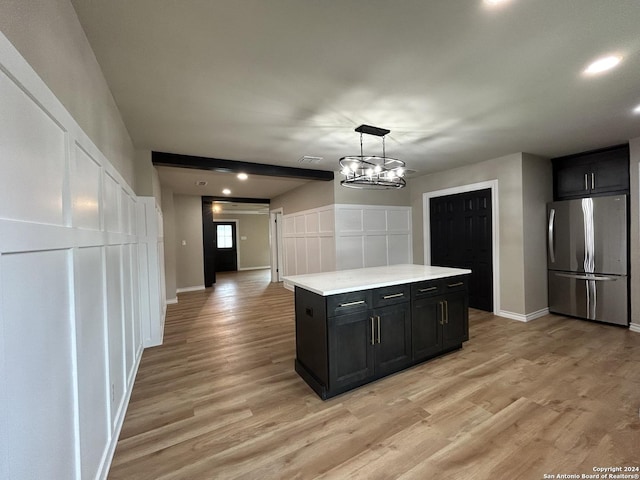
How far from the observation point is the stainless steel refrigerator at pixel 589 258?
3.54m

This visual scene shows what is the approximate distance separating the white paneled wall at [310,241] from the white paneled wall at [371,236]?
0.63 feet

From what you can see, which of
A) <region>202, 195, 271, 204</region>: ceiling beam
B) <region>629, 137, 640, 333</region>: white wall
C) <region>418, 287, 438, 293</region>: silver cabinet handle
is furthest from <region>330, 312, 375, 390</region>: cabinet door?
→ <region>202, 195, 271, 204</region>: ceiling beam

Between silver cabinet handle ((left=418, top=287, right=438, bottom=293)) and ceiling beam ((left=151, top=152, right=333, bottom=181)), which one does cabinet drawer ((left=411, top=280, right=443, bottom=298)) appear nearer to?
silver cabinet handle ((left=418, top=287, right=438, bottom=293))

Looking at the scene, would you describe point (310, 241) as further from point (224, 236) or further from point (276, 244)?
point (224, 236)

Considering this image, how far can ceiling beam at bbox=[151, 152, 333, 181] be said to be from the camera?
354 centimetres

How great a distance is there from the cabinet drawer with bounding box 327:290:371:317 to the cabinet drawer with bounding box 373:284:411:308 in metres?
0.09

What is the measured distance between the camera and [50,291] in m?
0.96

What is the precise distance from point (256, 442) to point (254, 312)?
121 inches

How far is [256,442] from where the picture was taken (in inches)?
68.5

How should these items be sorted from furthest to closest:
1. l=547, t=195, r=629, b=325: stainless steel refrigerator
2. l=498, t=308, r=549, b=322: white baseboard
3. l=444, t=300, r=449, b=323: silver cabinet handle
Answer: l=498, t=308, r=549, b=322: white baseboard < l=547, t=195, r=629, b=325: stainless steel refrigerator < l=444, t=300, r=449, b=323: silver cabinet handle

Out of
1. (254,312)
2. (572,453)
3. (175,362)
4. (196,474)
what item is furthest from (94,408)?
(254,312)

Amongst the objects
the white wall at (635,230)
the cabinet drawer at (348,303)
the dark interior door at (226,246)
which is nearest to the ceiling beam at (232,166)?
the cabinet drawer at (348,303)

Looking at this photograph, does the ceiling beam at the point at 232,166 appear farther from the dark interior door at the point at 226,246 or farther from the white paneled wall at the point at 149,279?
the dark interior door at the point at 226,246

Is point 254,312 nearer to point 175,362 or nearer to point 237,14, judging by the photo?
point 175,362
